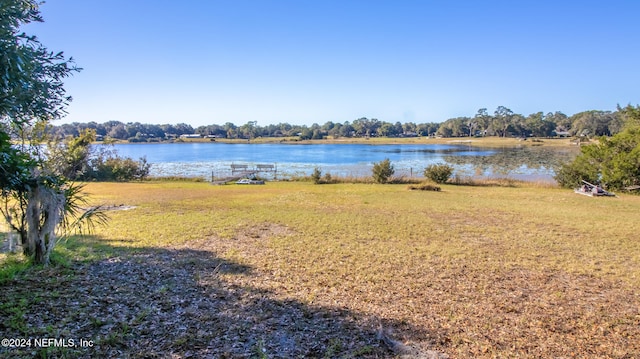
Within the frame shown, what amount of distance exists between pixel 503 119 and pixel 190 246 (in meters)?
144

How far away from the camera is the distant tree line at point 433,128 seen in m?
104

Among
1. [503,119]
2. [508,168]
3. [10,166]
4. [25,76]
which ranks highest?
[503,119]

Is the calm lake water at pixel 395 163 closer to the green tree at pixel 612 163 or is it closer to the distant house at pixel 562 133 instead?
the green tree at pixel 612 163

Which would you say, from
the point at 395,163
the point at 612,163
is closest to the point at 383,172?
the point at 612,163

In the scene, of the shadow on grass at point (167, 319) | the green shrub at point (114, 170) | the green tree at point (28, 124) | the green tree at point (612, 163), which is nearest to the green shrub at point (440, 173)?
the green tree at point (612, 163)

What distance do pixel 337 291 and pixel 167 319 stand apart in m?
2.68

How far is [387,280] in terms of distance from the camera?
20.7 ft

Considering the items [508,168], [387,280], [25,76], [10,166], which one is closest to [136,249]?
[10,166]

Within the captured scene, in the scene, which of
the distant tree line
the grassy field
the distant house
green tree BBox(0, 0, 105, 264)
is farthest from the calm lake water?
the distant house

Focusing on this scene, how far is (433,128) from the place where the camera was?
16338cm

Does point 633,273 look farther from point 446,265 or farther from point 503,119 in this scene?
point 503,119

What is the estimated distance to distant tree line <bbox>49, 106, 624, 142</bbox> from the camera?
341 feet

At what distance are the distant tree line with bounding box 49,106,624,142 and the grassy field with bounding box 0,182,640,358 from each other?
10133 centimetres

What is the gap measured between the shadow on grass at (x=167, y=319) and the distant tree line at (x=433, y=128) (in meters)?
104
